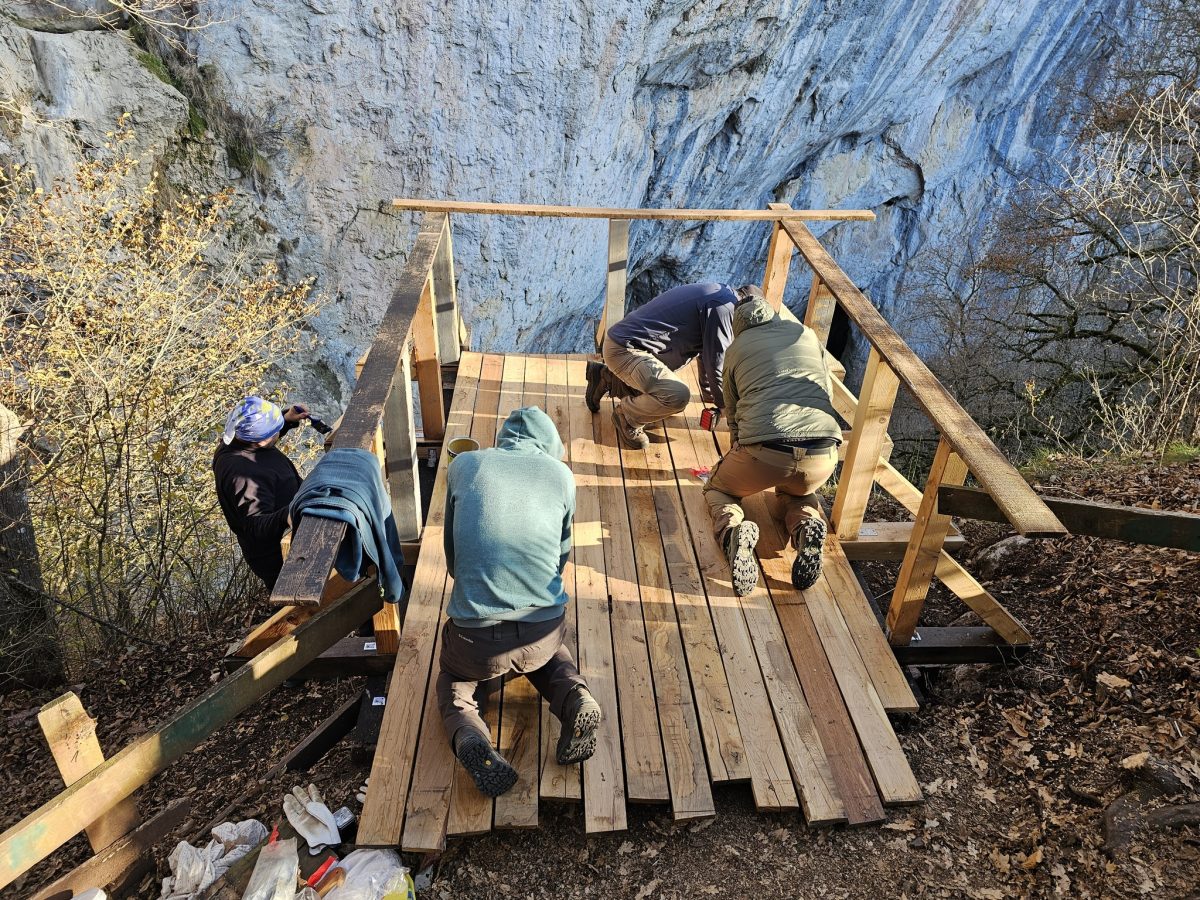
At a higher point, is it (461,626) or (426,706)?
(461,626)

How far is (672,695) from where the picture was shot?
11.0ft

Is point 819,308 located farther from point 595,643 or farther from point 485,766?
point 485,766

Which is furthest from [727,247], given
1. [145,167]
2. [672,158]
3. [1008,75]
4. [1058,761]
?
[1058,761]

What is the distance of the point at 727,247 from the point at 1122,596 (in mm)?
15259

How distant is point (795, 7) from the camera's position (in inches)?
561

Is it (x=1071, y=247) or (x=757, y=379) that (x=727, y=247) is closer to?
(x=1071, y=247)

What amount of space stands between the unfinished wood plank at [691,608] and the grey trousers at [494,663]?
0.63 m

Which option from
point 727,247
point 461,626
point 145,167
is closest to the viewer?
point 461,626

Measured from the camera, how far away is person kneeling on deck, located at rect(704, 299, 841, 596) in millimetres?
3846

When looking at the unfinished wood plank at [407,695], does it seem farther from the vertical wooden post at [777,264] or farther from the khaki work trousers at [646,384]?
the vertical wooden post at [777,264]

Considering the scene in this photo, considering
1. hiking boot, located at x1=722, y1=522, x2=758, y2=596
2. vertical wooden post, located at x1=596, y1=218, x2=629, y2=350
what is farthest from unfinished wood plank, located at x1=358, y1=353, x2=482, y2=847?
vertical wooden post, located at x1=596, y1=218, x2=629, y2=350

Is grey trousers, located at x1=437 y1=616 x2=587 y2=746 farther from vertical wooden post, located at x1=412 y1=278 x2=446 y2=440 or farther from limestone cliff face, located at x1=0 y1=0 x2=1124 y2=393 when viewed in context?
limestone cliff face, located at x1=0 y1=0 x2=1124 y2=393

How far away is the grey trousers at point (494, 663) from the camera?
288 cm

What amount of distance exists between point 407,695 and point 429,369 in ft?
7.80
